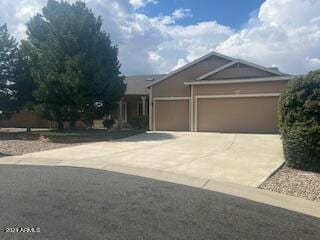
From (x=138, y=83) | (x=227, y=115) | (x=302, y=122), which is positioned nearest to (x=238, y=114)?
(x=227, y=115)

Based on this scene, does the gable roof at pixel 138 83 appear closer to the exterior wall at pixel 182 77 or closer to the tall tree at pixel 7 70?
the exterior wall at pixel 182 77

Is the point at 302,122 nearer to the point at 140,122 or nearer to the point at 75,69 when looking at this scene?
the point at 75,69

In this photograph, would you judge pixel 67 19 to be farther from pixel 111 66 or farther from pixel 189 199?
pixel 189 199

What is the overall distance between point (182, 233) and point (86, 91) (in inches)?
718

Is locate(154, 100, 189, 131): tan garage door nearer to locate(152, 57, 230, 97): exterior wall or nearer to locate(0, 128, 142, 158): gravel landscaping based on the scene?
locate(152, 57, 230, 97): exterior wall

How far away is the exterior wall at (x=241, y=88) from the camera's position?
22.9 metres

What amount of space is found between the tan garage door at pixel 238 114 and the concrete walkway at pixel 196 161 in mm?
3651

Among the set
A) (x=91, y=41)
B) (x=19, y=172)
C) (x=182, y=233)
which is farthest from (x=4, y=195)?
(x=91, y=41)

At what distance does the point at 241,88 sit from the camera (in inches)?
940

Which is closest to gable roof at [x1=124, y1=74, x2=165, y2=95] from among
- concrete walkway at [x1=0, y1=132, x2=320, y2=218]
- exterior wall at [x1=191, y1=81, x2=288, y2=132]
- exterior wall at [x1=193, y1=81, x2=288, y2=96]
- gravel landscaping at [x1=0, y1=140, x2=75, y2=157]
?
exterior wall at [x1=191, y1=81, x2=288, y2=132]

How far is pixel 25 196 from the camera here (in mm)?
7543

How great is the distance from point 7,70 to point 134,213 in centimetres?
2180

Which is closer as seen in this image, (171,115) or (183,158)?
(183,158)

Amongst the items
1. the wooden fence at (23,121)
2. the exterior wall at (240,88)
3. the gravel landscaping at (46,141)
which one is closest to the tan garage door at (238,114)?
the exterior wall at (240,88)
